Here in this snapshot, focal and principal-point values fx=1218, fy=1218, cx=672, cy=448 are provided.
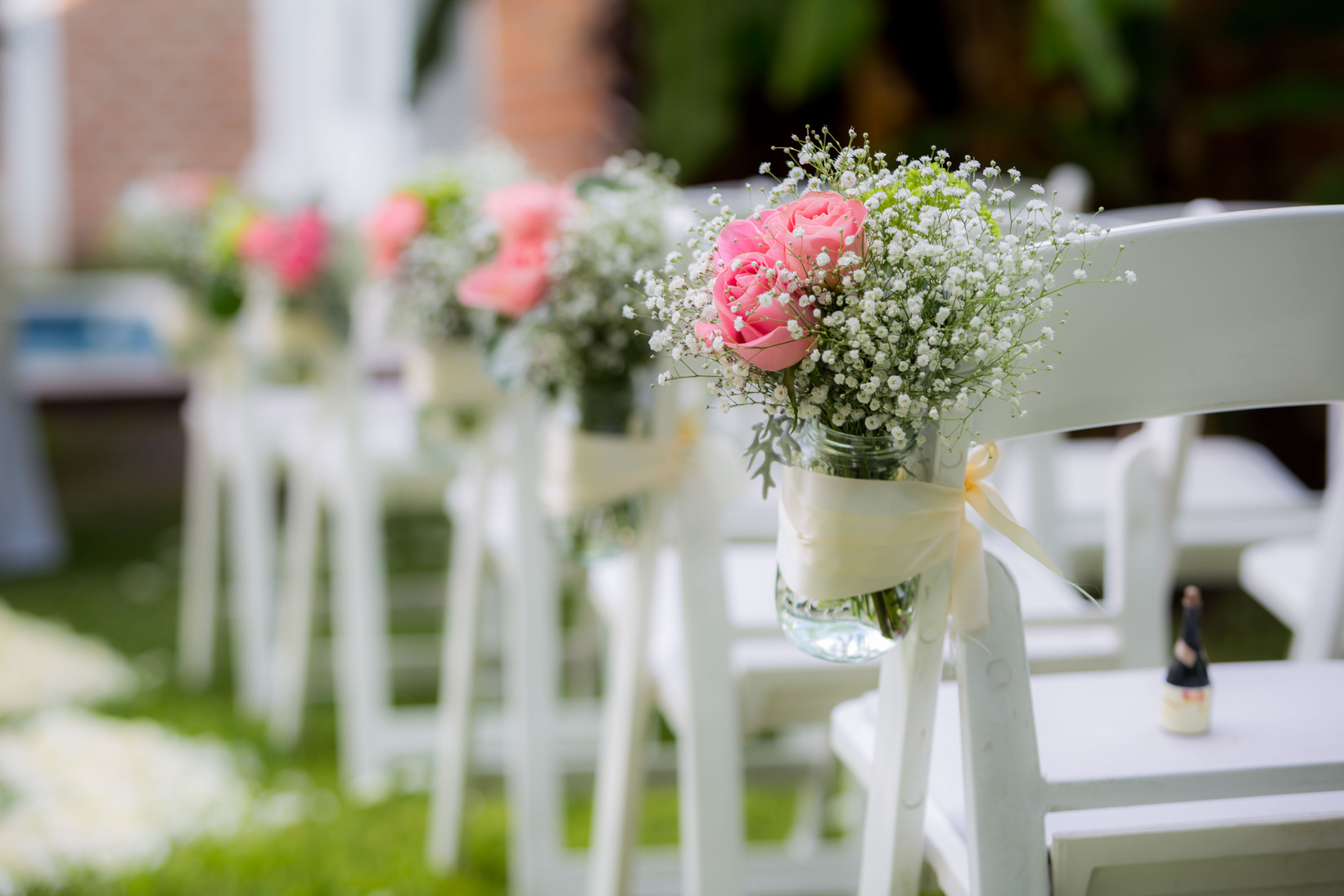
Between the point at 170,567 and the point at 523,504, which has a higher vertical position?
the point at 523,504

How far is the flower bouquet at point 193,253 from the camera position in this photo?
293 cm

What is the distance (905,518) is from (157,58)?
23.6ft

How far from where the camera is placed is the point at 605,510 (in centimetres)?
140

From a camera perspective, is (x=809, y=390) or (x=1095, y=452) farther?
(x=1095, y=452)

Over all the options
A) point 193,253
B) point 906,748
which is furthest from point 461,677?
point 193,253

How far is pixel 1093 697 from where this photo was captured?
1053mm

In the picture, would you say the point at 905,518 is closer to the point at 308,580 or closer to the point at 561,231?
the point at 561,231

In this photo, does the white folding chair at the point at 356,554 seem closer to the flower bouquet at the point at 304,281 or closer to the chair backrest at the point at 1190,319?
the flower bouquet at the point at 304,281

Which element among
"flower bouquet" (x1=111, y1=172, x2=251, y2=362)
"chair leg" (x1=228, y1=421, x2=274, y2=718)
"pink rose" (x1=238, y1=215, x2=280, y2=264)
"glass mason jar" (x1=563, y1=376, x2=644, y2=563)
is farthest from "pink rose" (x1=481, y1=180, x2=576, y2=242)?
"chair leg" (x1=228, y1=421, x2=274, y2=718)

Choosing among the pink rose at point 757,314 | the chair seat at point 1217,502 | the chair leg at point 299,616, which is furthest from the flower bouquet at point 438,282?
the pink rose at point 757,314

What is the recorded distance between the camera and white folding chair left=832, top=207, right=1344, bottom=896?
2.68 ft

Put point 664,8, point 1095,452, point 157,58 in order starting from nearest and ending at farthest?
point 1095,452, point 664,8, point 157,58

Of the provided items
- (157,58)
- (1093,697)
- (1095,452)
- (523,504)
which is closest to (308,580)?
(523,504)

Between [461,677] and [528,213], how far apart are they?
89 centimetres
